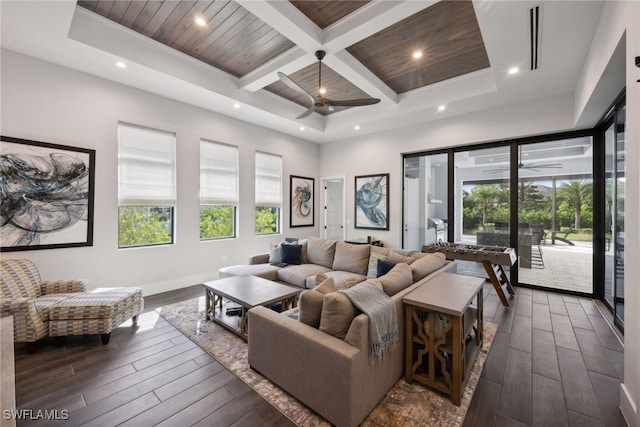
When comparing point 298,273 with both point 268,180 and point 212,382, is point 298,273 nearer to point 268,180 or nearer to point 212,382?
point 212,382

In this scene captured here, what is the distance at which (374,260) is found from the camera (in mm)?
3709

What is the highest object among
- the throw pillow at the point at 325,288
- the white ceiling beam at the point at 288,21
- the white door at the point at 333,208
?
the white ceiling beam at the point at 288,21

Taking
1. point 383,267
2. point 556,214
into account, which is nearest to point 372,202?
point 383,267

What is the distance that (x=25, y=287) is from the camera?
112 inches

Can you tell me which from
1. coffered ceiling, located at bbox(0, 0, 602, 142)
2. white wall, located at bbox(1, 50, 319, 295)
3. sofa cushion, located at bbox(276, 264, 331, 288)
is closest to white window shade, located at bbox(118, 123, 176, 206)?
white wall, located at bbox(1, 50, 319, 295)

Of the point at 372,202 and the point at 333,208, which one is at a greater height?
the point at 372,202

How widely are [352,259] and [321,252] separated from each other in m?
0.66

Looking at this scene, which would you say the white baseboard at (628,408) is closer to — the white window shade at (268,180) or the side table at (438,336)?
the side table at (438,336)

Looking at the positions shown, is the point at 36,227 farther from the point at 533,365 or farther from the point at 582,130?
the point at 582,130

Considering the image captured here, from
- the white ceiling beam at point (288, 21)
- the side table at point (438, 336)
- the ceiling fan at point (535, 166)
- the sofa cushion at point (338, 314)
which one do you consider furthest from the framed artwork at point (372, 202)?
the sofa cushion at point (338, 314)

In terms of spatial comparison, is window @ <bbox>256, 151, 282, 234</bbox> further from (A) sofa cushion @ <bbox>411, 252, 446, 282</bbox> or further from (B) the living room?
(A) sofa cushion @ <bbox>411, 252, 446, 282</bbox>

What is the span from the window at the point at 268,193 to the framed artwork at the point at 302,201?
0.40 m

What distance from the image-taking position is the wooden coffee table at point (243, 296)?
281 centimetres

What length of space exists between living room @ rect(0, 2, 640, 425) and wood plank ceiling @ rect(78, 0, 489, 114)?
1.26ft
